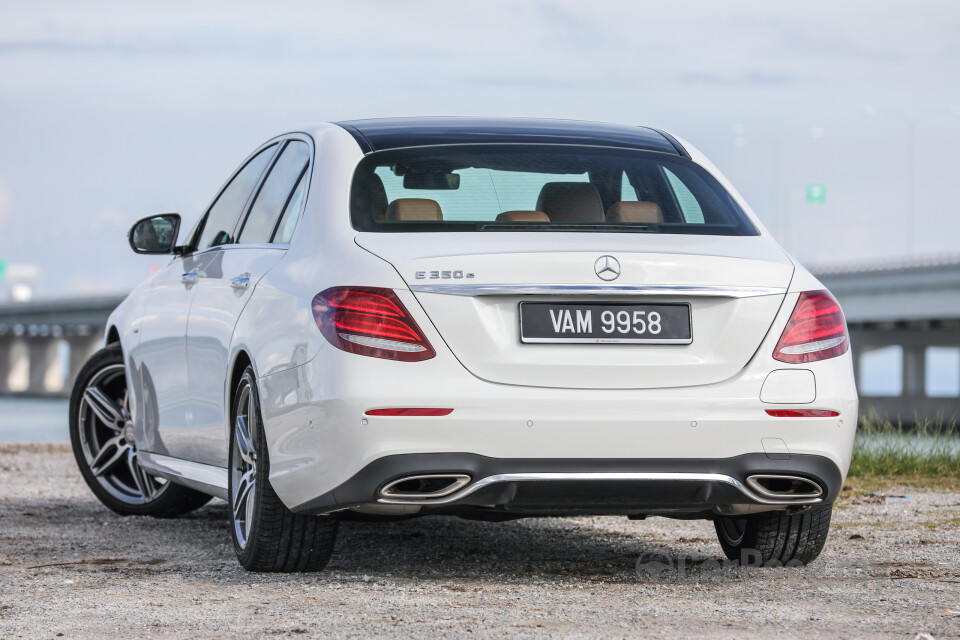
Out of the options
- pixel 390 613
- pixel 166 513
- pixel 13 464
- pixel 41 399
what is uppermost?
pixel 390 613

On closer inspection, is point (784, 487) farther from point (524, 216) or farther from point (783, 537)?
point (524, 216)

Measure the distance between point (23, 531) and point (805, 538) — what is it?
3743 millimetres

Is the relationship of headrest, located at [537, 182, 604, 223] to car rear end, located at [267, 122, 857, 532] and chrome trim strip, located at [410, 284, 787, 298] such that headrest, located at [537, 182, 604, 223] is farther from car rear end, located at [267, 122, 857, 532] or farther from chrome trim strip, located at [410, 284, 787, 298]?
A: chrome trim strip, located at [410, 284, 787, 298]

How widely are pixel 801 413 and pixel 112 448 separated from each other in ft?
14.2

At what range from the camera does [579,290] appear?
16.3ft

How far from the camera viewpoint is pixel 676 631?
4.44m

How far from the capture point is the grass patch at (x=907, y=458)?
10531 millimetres

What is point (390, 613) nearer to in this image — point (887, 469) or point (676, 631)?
point (676, 631)

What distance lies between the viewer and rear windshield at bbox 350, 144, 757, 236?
5375mm

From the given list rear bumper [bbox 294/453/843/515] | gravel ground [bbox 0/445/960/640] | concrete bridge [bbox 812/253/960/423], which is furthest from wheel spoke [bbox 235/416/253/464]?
concrete bridge [bbox 812/253/960/423]

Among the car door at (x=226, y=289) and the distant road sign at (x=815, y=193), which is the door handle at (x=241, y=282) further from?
the distant road sign at (x=815, y=193)

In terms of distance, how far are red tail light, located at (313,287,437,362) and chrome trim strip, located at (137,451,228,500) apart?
56.2 inches

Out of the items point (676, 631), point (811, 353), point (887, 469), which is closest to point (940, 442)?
point (887, 469)

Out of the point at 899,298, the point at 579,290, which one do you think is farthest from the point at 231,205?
the point at 899,298
